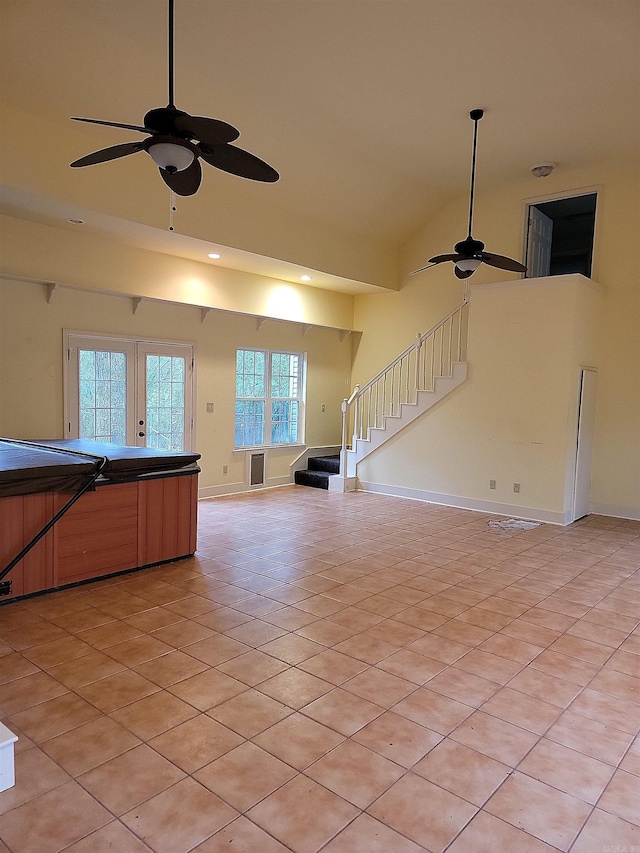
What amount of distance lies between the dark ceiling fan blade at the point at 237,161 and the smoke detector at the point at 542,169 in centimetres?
504

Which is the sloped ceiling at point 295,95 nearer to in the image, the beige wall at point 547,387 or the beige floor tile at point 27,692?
the beige wall at point 547,387

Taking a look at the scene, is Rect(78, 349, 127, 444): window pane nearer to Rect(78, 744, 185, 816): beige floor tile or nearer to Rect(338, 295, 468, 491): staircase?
Rect(338, 295, 468, 491): staircase

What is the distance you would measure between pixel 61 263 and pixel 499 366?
5174mm

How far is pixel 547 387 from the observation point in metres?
→ 6.67

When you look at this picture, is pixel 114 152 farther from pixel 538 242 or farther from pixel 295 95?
pixel 538 242

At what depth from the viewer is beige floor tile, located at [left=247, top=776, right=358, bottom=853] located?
1.92 meters

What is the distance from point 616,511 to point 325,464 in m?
4.20

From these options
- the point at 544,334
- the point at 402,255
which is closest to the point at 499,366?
the point at 544,334

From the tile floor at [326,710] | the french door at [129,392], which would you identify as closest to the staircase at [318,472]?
the french door at [129,392]

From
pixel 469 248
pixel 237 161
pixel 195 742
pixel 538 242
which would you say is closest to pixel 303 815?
pixel 195 742

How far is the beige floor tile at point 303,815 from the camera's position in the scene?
1922 mm

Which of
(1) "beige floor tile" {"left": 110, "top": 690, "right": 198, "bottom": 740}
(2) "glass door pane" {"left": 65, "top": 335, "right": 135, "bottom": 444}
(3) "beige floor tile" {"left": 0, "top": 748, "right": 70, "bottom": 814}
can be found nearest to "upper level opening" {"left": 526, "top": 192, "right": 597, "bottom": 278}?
(2) "glass door pane" {"left": 65, "top": 335, "right": 135, "bottom": 444}

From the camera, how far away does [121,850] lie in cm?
185

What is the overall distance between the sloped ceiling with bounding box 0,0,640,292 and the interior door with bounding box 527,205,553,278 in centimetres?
91
